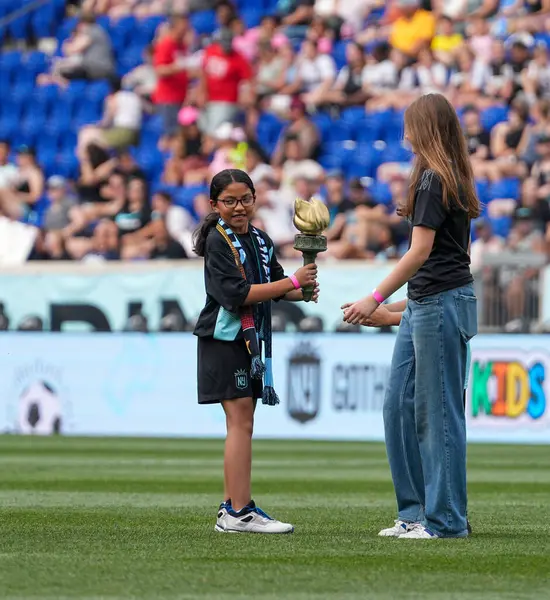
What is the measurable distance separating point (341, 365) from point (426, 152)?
10094mm

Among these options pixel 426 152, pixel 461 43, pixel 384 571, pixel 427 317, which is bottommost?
pixel 384 571

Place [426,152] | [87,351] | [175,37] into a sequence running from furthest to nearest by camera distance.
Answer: [175,37] < [87,351] < [426,152]

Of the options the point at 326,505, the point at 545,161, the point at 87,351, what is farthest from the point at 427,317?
the point at 545,161

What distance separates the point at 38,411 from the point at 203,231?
10600 mm

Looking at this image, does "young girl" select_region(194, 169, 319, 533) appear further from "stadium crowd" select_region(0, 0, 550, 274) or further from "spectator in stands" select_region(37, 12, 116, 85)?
"spectator in stands" select_region(37, 12, 116, 85)

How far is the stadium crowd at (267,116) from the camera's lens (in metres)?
19.5

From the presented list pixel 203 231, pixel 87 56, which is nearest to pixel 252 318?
pixel 203 231

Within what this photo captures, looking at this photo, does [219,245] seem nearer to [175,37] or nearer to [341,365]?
[341,365]

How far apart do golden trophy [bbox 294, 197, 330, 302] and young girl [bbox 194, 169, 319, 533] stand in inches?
10.0

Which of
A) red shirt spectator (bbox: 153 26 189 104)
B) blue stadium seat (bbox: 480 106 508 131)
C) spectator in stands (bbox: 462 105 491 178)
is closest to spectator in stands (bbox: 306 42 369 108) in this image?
red shirt spectator (bbox: 153 26 189 104)

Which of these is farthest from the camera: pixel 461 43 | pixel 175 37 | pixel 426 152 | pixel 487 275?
pixel 175 37

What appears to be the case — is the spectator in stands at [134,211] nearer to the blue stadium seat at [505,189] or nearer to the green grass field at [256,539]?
the blue stadium seat at [505,189]

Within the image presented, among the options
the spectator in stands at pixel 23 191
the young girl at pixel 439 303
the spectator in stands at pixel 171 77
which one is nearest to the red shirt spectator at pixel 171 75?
the spectator in stands at pixel 171 77

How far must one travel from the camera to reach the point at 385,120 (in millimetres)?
21891
